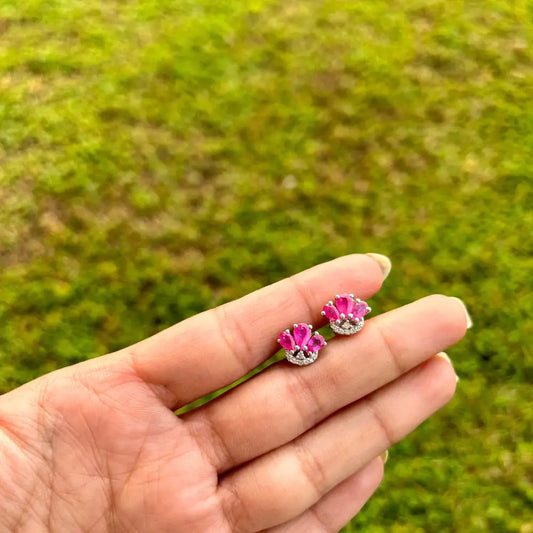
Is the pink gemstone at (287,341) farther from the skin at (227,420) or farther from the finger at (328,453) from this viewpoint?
the finger at (328,453)

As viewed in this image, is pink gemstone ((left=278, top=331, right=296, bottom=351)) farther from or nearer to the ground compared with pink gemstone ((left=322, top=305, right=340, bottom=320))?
nearer to the ground

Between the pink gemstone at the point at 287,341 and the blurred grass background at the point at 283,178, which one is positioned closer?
the pink gemstone at the point at 287,341

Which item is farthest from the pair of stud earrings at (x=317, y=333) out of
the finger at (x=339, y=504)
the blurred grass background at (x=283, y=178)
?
the blurred grass background at (x=283, y=178)

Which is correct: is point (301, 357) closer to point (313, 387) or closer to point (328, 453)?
point (313, 387)

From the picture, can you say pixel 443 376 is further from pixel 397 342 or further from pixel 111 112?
pixel 111 112

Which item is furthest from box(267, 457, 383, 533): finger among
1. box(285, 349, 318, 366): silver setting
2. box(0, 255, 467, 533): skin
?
box(285, 349, 318, 366): silver setting

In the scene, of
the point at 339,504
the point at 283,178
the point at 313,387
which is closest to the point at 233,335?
the point at 313,387

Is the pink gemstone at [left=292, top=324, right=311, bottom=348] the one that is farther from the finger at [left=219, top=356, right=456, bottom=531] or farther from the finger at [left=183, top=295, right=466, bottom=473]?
the finger at [left=219, top=356, right=456, bottom=531]
